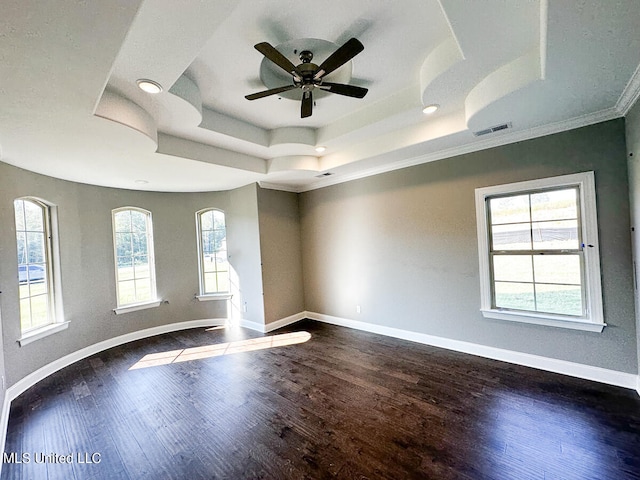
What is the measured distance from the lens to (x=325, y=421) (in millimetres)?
2287

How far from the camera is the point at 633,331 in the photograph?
2.52 meters

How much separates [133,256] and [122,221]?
62 centimetres

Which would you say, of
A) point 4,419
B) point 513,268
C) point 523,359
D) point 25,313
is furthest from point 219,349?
point 513,268

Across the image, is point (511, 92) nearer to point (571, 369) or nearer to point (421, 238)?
point (421, 238)

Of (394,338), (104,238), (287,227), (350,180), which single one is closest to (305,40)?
(350,180)

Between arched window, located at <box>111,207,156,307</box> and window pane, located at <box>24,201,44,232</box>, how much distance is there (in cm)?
90

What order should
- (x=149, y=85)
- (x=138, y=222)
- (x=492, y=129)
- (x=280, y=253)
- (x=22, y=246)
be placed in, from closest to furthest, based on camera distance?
(x=149, y=85) → (x=492, y=129) → (x=22, y=246) → (x=138, y=222) → (x=280, y=253)

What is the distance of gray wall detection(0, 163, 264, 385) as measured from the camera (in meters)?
2.97

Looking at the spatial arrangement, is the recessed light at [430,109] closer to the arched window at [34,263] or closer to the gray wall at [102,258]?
the gray wall at [102,258]

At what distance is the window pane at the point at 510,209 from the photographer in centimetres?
309

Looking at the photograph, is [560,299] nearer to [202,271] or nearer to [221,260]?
[221,260]

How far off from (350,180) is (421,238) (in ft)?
5.07

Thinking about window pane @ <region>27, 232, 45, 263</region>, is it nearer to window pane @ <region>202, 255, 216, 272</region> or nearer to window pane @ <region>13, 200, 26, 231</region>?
window pane @ <region>13, 200, 26, 231</region>

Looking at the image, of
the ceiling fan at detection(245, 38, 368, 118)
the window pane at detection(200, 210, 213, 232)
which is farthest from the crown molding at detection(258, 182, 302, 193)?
the ceiling fan at detection(245, 38, 368, 118)
